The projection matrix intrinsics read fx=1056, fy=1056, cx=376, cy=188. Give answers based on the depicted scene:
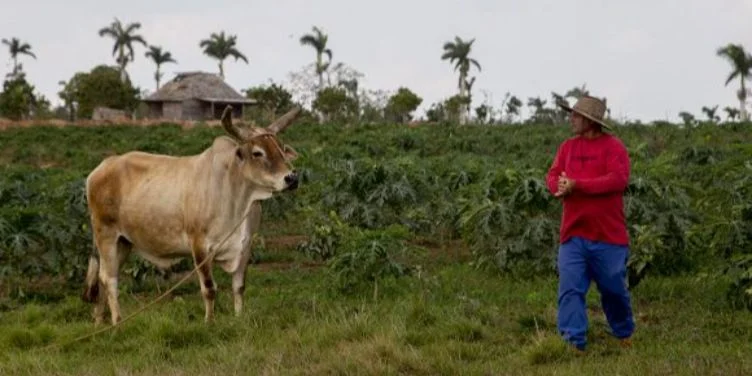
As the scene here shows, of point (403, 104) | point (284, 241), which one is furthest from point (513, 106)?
point (284, 241)

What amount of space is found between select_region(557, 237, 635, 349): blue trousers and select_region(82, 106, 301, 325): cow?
2.25m

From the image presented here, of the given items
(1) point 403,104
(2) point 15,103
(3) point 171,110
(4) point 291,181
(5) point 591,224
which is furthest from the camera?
(3) point 171,110

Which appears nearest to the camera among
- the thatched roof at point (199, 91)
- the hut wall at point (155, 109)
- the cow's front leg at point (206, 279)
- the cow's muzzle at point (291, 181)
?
the cow's muzzle at point (291, 181)

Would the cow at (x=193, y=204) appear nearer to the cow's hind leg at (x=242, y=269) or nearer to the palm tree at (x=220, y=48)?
the cow's hind leg at (x=242, y=269)

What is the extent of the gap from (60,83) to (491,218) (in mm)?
61596

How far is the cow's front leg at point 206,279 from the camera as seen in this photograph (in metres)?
8.04

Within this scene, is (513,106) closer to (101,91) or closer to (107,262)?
(101,91)

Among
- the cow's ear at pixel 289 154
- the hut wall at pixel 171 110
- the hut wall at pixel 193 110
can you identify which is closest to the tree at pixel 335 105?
the hut wall at pixel 193 110

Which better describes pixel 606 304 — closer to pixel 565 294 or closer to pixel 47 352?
pixel 565 294

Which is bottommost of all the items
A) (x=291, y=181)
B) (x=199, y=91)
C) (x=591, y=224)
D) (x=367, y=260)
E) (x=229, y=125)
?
(x=367, y=260)

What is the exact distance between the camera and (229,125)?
7.96 m

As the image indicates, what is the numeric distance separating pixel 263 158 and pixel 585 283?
8.79 feet

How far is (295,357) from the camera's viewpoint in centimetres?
654

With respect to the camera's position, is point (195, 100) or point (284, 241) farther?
point (195, 100)
